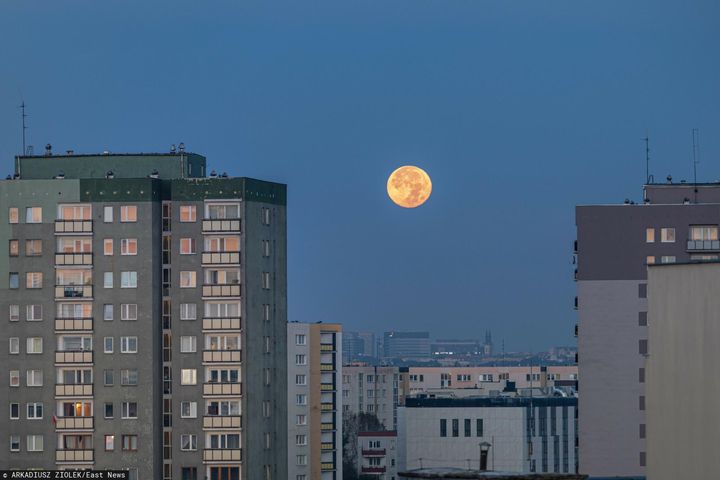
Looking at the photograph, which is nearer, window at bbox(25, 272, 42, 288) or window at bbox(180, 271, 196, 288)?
window at bbox(180, 271, 196, 288)

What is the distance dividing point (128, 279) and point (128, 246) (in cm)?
195

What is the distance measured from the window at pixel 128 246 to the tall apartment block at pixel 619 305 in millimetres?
32922

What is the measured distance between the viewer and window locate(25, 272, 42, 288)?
10688cm

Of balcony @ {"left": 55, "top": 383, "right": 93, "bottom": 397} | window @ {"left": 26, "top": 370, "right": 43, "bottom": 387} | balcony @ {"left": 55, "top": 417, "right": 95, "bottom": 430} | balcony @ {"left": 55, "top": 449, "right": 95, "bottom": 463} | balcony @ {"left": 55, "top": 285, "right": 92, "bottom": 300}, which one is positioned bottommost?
balcony @ {"left": 55, "top": 449, "right": 95, "bottom": 463}

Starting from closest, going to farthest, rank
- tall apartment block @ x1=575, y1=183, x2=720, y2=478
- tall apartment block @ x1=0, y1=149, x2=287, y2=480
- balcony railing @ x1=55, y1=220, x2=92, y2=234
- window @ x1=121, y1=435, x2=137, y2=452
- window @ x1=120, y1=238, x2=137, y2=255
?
window @ x1=121, y1=435, x2=137, y2=452
tall apartment block @ x1=0, y1=149, x2=287, y2=480
window @ x1=120, y1=238, x2=137, y2=255
balcony railing @ x1=55, y1=220, x2=92, y2=234
tall apartment block @ x1=575, y1=183, x2=720, y2=478

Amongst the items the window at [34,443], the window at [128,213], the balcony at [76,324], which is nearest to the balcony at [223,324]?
the balcony at [76,324]

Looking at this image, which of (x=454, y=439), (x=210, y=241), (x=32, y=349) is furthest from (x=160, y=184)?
(x=454, y=439)

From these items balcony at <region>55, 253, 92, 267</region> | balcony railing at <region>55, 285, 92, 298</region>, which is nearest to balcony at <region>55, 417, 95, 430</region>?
balcony railing at <region>55, 285, 92, 298</region>

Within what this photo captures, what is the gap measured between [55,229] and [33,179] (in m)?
3.75

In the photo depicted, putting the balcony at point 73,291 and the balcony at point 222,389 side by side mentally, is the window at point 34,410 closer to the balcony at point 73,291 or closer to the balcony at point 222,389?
the balcony at point 73,291

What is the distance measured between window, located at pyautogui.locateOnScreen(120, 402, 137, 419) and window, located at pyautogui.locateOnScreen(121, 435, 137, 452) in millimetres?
1165

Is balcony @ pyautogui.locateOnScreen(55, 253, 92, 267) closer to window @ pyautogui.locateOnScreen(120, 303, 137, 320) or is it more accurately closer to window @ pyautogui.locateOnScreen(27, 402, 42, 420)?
window @ pyautogui.locateOnScreen(120, 303, 137, 320)

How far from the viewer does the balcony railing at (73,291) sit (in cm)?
10606

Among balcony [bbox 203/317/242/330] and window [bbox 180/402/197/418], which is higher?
balcony [bbox 203/317/242/330]
